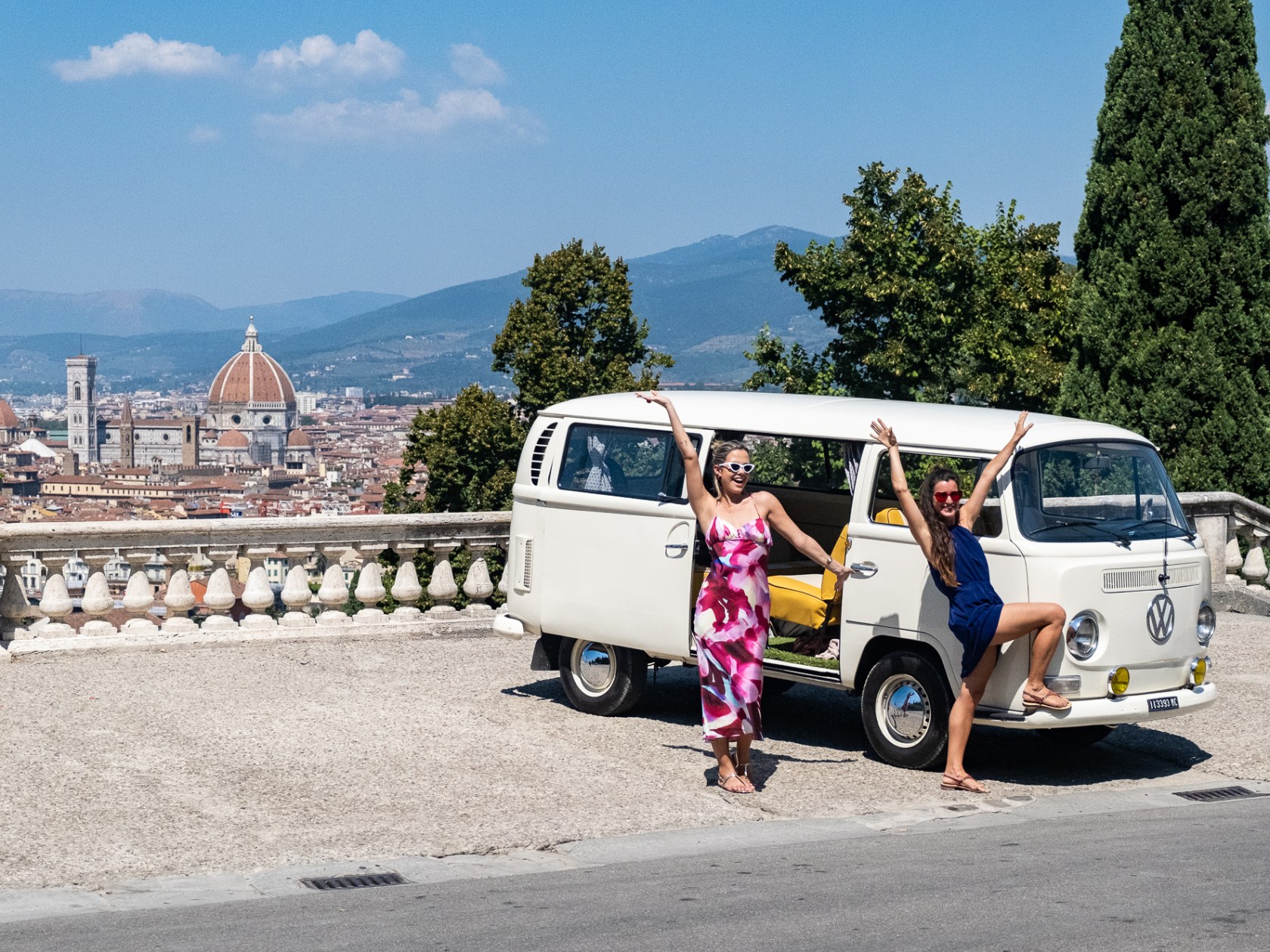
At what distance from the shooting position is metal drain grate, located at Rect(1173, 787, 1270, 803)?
8117mm

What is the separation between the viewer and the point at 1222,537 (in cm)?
1556

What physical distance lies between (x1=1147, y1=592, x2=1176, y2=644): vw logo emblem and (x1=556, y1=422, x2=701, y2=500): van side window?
2599 millimetres

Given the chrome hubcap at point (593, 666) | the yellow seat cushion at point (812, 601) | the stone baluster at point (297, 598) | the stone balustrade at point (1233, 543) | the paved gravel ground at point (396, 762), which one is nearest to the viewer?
the paved gravel ground at point (396, 762)

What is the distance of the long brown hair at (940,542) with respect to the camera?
25.8ft

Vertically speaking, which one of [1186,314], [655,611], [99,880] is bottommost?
[99,880]

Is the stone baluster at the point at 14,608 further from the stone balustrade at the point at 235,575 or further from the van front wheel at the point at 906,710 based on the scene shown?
the van front wheel at the point at 906,710

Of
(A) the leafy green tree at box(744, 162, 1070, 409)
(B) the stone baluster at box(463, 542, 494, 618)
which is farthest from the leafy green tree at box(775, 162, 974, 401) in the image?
(B) the stone baluster at box(463, 542, 494, 618)

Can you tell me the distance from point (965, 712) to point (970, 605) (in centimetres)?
57

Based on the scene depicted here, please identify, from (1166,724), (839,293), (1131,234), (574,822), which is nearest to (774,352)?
(839,293)

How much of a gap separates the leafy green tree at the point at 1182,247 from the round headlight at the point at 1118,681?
10189 millimetres

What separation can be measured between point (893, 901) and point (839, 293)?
105ft

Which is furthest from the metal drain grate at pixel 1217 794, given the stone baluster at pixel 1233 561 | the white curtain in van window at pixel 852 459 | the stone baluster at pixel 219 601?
the stone baluster at pixel 1233 561

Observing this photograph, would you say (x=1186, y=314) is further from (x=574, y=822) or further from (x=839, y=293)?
(x=839, y=293)

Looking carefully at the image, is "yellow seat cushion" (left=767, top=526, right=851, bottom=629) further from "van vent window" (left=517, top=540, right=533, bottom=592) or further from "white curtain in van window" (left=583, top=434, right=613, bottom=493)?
"van vent window" (left=517, top=540, right=533, bottom=592)
